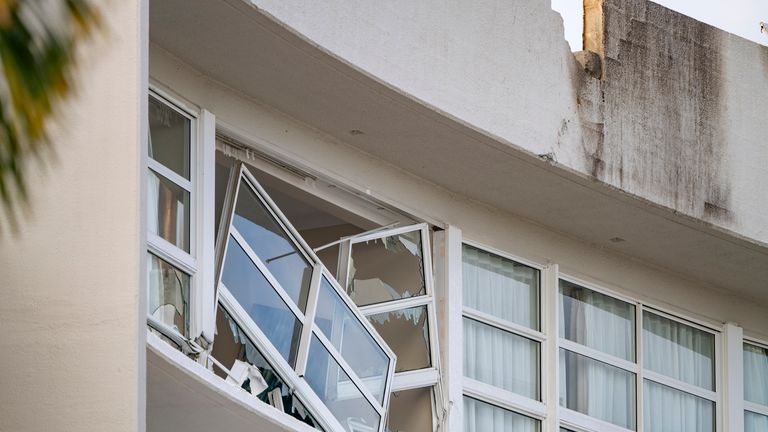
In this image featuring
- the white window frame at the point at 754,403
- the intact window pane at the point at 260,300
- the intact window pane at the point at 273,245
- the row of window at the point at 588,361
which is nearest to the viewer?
the intact window pane at the point at 260,300

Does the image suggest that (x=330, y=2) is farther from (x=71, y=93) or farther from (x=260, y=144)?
(x=71, y=93)

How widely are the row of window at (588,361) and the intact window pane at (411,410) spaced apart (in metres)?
0.39

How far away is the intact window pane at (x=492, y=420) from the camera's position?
446 inches

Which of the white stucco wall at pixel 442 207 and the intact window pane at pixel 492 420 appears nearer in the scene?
the white stucco wall at pixel 442 207

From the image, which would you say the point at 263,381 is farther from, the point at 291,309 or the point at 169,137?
the point at 169,137

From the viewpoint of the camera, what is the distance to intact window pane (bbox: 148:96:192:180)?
8992 millimetres

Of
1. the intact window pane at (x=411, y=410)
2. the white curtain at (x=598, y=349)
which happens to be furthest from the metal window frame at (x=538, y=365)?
the intact window pane at (x=411, y=410)

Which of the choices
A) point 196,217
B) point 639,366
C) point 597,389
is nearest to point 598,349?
point 597,389

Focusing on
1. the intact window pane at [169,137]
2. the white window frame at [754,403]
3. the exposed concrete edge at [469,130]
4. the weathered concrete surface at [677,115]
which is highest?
the weathered concrete surface at [677,115]

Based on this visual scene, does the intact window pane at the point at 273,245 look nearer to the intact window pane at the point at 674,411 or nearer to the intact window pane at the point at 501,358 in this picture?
the intact window pane at the point at 501,358

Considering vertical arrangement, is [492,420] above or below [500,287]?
below

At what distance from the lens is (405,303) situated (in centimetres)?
1108

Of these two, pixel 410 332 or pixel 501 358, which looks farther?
pixel 501 358

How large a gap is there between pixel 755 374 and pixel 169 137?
751 centimetres
